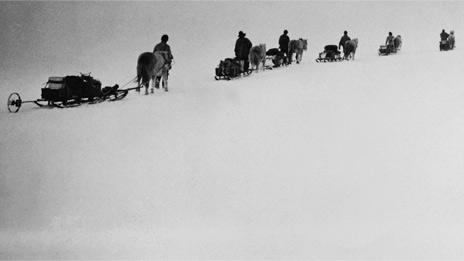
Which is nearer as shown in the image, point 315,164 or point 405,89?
point 315,164

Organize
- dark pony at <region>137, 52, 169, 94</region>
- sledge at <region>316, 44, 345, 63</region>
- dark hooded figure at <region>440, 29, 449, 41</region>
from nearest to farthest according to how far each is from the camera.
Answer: dark pony at <region>137, 52, 169, 94</region>
sledge at <region>316, 44, 345, 63</region>
dark hooded figure at <region>440, 29, 449, 41</region>

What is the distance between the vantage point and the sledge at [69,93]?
820 cm

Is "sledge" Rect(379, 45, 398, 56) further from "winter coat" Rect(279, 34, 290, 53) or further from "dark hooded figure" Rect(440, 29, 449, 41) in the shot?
"winter coat" Rect(279, 34, 290, 53)

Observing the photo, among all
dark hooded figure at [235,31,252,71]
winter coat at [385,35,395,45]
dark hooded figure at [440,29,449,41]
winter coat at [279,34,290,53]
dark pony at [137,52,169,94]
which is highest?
dark hooded figure at [440,29,449,41]

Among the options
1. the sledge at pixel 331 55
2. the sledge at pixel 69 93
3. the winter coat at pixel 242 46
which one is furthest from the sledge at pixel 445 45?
the sledge at pixel 69 93

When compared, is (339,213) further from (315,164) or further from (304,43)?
(304,43)

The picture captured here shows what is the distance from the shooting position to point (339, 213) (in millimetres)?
6184

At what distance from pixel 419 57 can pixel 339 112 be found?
629 centimetres

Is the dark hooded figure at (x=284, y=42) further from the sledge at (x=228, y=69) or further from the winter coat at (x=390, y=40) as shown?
the winter coat at (x=390, y=40)

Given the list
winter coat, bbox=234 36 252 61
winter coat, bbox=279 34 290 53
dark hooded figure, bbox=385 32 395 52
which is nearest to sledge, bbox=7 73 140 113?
winter coat, bbox=234 36 252 61

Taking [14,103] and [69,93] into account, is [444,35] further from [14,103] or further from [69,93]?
[14,103]

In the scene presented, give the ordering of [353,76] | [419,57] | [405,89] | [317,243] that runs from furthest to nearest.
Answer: [419,57] < [353,76] < [405,89] < [317,243]

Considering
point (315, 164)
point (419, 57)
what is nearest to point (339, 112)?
point (315, 164)

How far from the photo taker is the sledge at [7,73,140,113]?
8.20 metres
